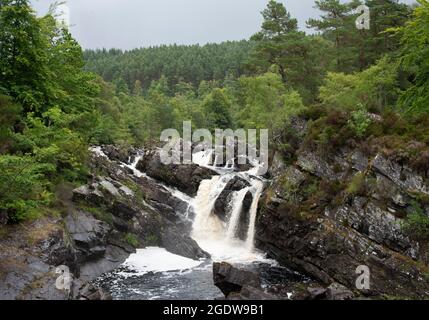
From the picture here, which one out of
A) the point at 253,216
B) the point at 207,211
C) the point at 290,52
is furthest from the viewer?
the point at 290,52

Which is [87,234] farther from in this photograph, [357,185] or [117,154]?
[117,154]

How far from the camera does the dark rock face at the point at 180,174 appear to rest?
3450 cm

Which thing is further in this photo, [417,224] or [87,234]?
[87,234]

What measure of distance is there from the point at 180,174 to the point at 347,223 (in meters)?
17.2

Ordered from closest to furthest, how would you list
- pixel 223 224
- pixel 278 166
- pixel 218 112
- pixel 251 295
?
pixel 251 295 → pixel 278 166 → pixel 223 224 → pixel 218 112

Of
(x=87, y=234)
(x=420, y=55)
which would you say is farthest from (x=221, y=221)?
(x=420, y=55)

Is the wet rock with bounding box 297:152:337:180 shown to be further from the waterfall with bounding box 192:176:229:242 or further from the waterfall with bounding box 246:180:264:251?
the waterfall with bounding box 192:176:229:242

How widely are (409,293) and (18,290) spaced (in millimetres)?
16055

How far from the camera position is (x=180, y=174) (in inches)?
1380

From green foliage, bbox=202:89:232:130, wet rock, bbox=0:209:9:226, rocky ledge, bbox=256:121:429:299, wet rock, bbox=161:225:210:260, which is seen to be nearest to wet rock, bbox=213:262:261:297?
rocky ledge, bbox=256:121:429:299

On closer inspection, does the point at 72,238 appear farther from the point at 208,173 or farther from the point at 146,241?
the point at 208,173

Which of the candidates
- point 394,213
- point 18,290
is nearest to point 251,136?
point 394,213

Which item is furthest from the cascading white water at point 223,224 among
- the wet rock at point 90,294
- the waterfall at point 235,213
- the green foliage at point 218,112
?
the green foliage at point 218,112
